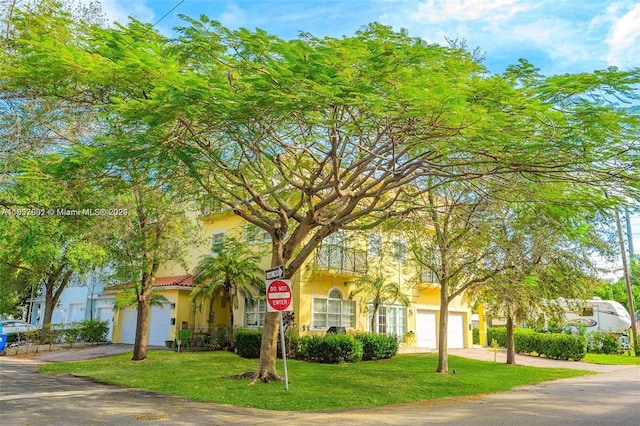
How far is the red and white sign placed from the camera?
1219 cm

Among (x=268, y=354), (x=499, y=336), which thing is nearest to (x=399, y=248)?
(x=268, y=354)

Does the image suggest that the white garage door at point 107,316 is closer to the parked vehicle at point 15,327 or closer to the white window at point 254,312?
the parked vehicle at point 15,327

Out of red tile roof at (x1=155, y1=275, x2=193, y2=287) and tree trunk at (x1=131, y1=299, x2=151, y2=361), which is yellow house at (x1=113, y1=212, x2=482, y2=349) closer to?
red tile roof at (x1=155, y1=275, x2=193, y2=287)

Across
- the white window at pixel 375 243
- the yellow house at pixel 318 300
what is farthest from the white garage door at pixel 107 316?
the white window at pixel 375 243

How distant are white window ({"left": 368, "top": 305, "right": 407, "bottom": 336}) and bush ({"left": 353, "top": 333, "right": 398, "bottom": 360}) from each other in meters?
3.32

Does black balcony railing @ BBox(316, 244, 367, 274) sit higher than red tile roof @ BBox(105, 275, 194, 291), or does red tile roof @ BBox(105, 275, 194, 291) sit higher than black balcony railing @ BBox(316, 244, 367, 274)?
black balcony railing @ BBox(316, 244, 367, 274)

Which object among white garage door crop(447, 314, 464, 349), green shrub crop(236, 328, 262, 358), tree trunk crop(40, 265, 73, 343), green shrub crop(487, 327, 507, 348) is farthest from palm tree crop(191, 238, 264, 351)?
green shrub crop(487, 327, 507, 348)

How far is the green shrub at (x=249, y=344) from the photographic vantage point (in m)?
21.2

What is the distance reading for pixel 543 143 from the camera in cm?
→ 914

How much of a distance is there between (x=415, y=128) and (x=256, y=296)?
1596 centimetres

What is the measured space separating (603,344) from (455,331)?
9065 mm

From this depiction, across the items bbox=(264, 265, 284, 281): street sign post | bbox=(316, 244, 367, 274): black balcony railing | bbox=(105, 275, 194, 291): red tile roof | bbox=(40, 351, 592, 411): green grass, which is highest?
bbox=(316, 244, 367, 274): black balcony railing

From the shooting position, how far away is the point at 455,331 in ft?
102

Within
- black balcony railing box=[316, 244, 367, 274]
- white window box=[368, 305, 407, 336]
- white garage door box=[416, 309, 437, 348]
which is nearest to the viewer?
black balcony railing box=[316, 244, 367, 274]
